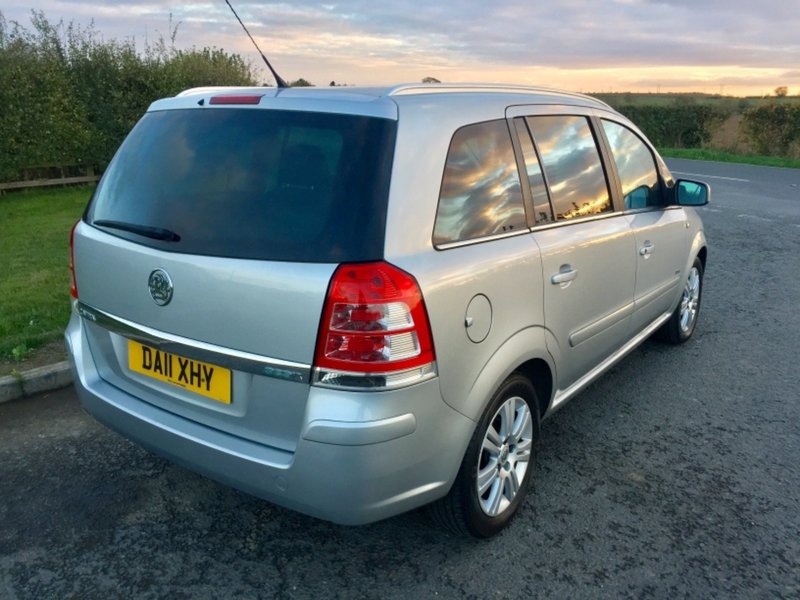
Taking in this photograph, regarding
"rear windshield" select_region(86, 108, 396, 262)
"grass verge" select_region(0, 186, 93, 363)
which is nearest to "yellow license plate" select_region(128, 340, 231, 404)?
"rear windshield" select_region(86, 108, 396, 262)

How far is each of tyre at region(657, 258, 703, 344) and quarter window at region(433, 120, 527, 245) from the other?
266 centimetres

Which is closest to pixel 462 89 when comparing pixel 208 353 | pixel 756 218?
pixel 208 353

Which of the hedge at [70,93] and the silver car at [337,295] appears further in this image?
the hedge at [70,93]

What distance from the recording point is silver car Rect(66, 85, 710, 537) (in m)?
2.28

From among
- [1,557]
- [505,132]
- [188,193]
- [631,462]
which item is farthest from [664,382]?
[1,557]

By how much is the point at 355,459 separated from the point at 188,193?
119 centimetres

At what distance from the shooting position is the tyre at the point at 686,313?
5195mm

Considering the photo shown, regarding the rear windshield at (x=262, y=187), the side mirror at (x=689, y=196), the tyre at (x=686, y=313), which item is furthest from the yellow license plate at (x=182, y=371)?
the tyre at (x=686, y=313)

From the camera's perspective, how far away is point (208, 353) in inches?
97.0

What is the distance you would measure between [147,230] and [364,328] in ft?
3.31

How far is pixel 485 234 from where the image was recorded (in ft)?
9.05

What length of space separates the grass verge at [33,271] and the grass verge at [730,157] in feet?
58.6

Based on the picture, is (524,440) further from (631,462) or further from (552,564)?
(631,462)

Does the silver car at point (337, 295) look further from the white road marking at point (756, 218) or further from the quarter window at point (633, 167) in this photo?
the white road marking at point (756, 218)
